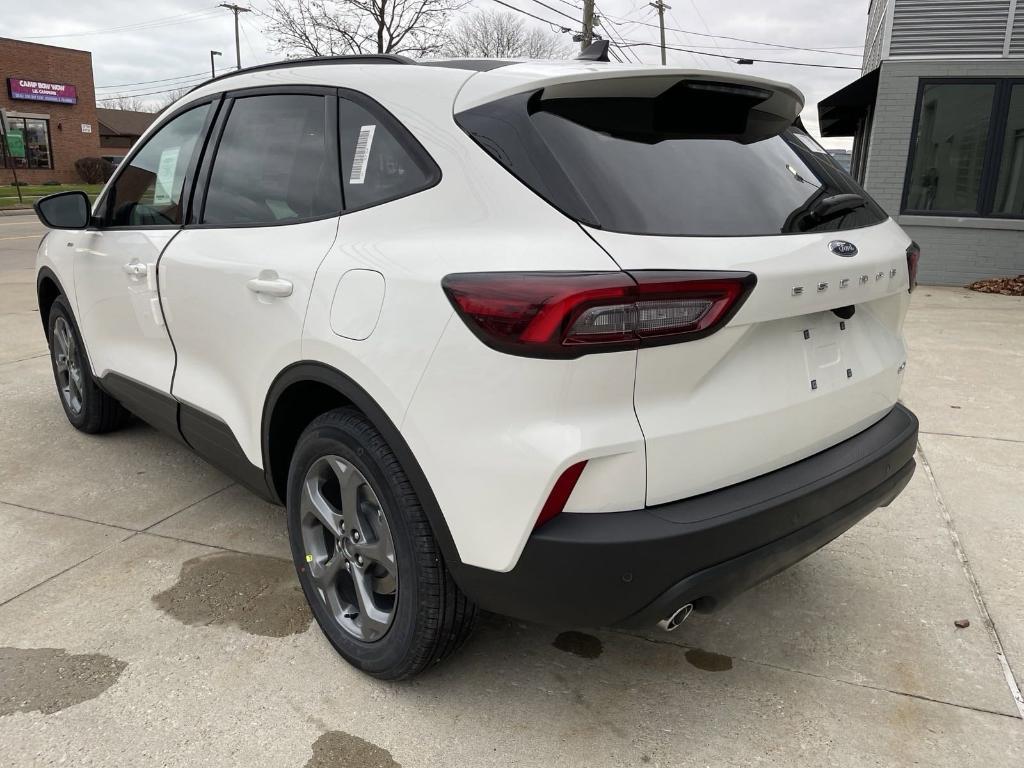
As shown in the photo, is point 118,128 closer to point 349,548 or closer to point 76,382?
point 76,382

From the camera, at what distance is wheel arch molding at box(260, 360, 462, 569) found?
199cm

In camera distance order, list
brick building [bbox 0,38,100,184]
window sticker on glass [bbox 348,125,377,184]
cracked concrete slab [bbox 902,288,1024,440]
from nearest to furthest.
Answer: window sticker on glass [bbox 348,125,377,184], cracked concrete slab [bbox 902,288,1024,440], brick building [bbox 0,38,100,184]

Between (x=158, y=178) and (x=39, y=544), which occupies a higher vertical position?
(x=158, y=178)

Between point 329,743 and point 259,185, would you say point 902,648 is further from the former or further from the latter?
point 259,185

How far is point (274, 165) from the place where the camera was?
8.90ft

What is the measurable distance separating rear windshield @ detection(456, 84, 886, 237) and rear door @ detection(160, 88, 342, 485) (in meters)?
0.65

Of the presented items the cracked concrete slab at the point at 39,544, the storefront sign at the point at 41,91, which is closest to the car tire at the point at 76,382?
the cracked concrete slab at the point at 39,544

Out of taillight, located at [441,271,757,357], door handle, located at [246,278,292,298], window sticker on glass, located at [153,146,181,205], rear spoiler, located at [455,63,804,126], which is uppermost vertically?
rear spoiler, located at [455,63,804,126]

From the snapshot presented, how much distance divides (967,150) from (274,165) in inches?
444

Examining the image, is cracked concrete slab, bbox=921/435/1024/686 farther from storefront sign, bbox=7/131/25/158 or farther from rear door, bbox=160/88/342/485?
storefront sign, bbox=7/131/25/158

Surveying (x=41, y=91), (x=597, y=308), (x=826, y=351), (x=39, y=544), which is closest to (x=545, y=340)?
(x=597, y=308)

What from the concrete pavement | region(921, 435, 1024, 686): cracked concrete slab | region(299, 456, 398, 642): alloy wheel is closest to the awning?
region(921, 435, 1024, 686): cracked concrete slab

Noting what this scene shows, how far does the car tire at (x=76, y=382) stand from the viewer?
427cm

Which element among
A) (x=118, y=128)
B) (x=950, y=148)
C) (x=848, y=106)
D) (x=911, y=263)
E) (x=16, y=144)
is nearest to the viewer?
(x=911, y=263)
